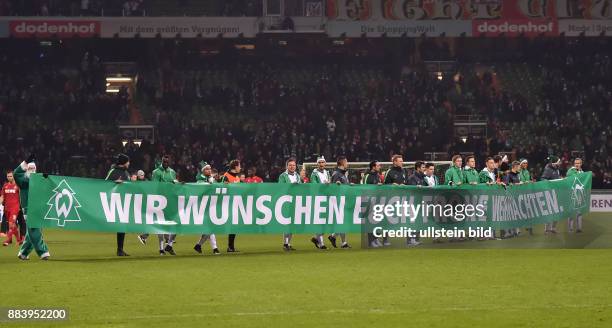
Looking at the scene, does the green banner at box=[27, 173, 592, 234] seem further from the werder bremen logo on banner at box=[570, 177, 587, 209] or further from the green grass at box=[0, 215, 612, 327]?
the werder bremen logo on banner at box=[570, 177, 587, 209]

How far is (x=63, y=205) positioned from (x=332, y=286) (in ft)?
24.1

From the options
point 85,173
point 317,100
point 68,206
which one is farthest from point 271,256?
point 317,100

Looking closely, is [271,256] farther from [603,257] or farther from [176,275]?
[603,257]

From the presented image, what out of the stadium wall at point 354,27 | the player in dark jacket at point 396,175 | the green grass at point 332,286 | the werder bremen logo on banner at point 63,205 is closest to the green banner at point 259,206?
Result: the werder bremen logo on banner at point 63,205

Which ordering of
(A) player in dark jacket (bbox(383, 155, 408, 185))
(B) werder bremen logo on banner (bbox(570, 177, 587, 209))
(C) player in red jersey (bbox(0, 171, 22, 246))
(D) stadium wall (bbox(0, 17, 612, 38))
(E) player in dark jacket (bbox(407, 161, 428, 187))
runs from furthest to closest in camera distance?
(D) stadium wall (bbox(0, 17, 612, 38)), (C) player in red jersey (bbox(0, 171, 22, 246)), (B) werder bremen logo on banner (bbox(570, 177, 587, 209)), (E) player in dark jacket (bbox(407, 161, 428, 187)), (A) player in dark jacket (bbox(383, 155, 408, 185))

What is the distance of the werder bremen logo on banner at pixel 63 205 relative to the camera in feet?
66.5

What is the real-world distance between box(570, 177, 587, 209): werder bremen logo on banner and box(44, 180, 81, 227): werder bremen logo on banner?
1169cm

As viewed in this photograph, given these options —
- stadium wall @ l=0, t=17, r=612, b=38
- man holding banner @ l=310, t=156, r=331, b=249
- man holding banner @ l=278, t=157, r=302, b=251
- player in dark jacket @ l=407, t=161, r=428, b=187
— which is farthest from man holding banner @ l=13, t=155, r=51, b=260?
stadium wall @ l=0, t=17, r=612, b=38

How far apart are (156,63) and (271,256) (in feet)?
109

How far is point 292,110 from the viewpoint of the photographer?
4919cm

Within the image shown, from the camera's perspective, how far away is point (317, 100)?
49438 mm

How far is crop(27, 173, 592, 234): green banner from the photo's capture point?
20.5m

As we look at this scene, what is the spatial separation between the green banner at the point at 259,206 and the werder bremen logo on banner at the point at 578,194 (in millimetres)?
2218

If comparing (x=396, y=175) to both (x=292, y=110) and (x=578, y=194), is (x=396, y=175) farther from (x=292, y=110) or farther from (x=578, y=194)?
(x=292, y=110)
